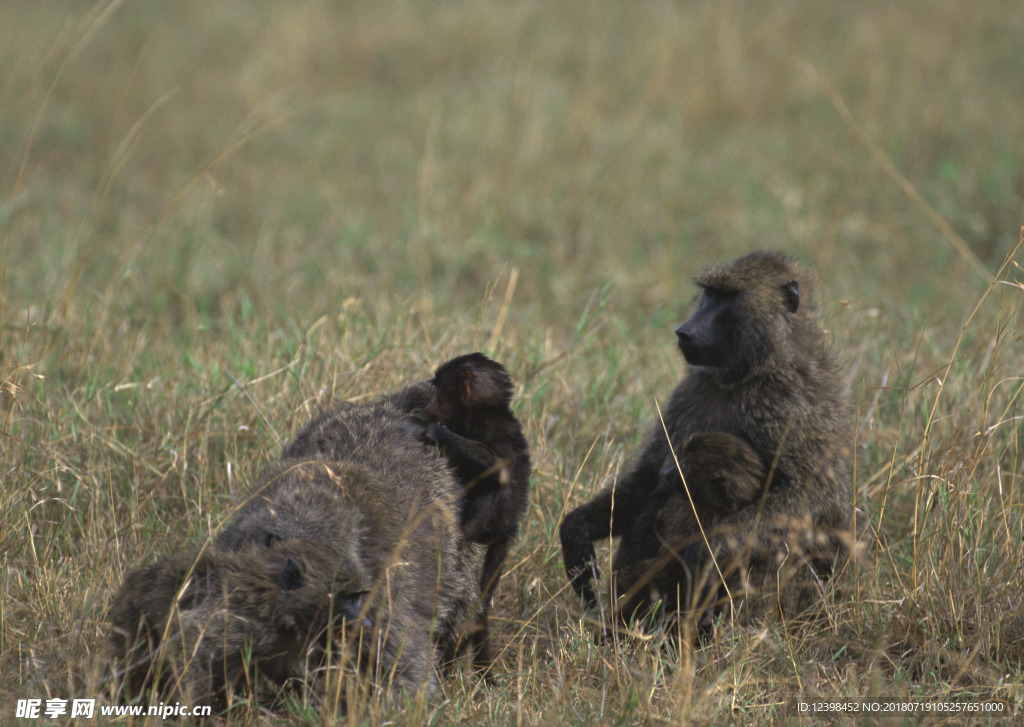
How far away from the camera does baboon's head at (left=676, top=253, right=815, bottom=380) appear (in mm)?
3543

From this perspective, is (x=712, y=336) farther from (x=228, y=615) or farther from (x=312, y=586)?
(x=228, y=615)

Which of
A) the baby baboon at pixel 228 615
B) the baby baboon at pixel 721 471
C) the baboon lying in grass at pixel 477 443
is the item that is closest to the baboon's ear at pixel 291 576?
the baby baboon at pixel 228 615

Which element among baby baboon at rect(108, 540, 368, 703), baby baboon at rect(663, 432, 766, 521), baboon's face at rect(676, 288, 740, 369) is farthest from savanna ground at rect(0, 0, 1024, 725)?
baboon's face at rect(676, 288, 740, 369)

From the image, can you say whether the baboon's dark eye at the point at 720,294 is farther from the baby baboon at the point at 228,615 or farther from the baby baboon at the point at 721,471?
the baby baboon at the point at 228,615

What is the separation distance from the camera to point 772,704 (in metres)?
2.88

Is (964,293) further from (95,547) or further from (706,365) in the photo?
(95,547)

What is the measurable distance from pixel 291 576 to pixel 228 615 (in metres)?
0.17

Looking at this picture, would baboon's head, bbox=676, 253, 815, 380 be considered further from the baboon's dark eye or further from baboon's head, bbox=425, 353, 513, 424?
baboon's head, bbox=425, 353, 513, 424

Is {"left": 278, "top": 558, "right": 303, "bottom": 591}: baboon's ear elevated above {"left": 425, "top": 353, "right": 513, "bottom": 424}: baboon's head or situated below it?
below

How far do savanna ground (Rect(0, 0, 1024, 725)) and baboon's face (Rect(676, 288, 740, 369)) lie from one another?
66cm

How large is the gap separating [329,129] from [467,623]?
748 cm

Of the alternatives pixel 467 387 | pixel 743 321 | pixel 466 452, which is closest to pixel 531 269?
pixel 743 321

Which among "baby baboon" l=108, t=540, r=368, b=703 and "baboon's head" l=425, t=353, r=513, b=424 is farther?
"baboon's head" l=425, t=353, r=513, b=424

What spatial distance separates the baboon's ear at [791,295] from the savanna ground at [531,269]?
0.56m
